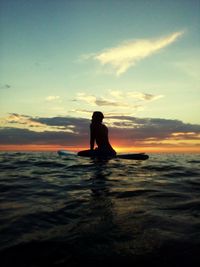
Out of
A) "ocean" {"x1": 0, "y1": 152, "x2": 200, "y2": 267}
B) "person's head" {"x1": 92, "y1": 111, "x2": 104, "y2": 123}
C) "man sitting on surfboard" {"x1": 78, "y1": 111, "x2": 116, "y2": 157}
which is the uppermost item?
"person's head" {"x1": 92, "y1": 111, "x2": 104, "y2": 123}

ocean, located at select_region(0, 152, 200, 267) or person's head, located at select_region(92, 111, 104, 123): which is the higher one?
person's head, located at select_region(92, 111, 104, 123)

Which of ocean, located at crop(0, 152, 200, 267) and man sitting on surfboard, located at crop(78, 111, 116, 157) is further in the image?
man sitting on surfboard, located at crop(78, 111, 116, 157)

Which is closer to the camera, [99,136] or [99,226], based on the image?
[99,226]

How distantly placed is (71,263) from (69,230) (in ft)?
3.09

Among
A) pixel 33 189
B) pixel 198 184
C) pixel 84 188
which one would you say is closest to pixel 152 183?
pixel 198 184

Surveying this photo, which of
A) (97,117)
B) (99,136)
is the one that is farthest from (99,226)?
(97,117)

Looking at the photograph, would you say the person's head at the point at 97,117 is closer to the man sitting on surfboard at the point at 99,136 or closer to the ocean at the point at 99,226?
the man sitting on surfboard at the point at 99,136

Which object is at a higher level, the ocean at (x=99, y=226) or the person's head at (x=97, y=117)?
the person's head at (x=97, y=117)

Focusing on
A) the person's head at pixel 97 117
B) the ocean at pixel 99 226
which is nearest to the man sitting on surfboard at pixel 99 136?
the person's head at pixel 97 117

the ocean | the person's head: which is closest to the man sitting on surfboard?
the person's head

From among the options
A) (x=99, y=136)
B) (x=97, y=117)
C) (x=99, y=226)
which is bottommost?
(x=99, y=226)

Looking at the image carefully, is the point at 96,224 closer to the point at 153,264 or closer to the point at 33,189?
the point at 153,264

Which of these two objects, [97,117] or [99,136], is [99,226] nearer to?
[99,136]

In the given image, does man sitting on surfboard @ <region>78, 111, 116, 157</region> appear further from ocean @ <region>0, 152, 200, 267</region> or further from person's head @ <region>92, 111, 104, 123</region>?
ocean @ <region>0, 152, 200, 267</region>
